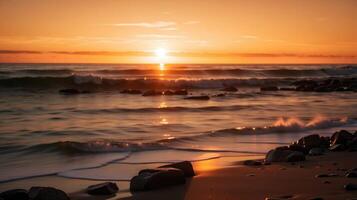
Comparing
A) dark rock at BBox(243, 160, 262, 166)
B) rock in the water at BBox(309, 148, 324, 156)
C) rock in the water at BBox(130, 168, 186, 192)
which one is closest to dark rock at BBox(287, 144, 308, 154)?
rock in the water at BBox(309, 148, 324, 156)

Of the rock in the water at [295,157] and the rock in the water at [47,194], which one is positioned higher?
the rock in the water at [47,194]

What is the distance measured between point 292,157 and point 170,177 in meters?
2.56

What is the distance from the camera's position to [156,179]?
6.40 meters

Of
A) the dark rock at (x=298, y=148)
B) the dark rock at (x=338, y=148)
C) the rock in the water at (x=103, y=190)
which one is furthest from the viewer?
the dark rock at (x=338, y=148)

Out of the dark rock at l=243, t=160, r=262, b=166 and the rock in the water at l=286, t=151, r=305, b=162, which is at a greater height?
the rock in the water at l=286, t=151, r=305, b=162

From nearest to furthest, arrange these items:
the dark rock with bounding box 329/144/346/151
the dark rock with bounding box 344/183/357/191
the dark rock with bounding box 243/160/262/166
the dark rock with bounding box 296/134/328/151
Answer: the dark rock with bounding box 344/183/357/191 → the dark rock with bounding box 243/160/262/166 → the dark rock with bounding box 329/144/346/151 → the dark rock with bounding box 296/134/328/151

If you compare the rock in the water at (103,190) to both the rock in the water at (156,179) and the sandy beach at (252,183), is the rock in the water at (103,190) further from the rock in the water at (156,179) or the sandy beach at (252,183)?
the rock in the water at (156,179)

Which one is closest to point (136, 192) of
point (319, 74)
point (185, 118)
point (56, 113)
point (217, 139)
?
point (217, 139)

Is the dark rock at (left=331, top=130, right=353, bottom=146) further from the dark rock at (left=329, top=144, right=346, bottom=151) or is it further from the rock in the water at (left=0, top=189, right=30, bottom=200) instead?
the rock in the water at (left=0, top=189, right=30, bottom=200)

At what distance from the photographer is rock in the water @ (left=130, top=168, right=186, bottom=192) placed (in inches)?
250

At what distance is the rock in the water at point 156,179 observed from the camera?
6.36m

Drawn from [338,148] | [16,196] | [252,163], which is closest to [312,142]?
[338,148]

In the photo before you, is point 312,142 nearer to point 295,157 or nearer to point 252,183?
point 295,157

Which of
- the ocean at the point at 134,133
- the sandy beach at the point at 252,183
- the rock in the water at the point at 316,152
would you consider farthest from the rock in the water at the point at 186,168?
the rock in the water at the point at 316,152
